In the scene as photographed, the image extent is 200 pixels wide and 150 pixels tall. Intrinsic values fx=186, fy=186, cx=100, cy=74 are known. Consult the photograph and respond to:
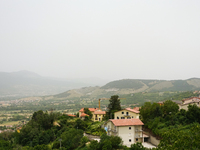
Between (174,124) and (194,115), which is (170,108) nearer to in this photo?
(174,124)

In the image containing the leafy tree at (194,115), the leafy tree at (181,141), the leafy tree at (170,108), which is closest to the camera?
the leafy tree at (181,141)

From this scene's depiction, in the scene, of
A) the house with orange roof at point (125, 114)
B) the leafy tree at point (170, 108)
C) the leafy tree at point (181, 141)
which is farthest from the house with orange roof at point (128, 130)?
the leafy tree at point (181, 141)

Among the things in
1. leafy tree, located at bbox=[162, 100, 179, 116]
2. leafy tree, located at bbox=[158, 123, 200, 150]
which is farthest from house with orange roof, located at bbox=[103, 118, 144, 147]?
leafy tree, located at bbox=[158, 123, 200, 150]

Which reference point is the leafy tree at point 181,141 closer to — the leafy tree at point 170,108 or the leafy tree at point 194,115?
the leafy tree at point 194,115

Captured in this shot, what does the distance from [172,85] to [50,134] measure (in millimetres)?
155003

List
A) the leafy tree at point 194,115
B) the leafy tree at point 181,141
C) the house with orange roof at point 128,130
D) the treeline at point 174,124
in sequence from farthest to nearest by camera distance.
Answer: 1. the house with orange roof at point 128,130
2. the leafy tree at point 194,115
3. the treeline at point 174,124
4. the leafy tree at point 181,141

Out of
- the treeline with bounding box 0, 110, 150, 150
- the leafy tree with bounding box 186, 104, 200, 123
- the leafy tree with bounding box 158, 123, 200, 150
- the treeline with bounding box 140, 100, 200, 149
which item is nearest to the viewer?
the leafy tree with bounding box 158, 123, 200, 150

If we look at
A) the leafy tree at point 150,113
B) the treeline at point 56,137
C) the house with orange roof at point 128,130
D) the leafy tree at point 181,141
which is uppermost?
the leafy tree at point 181,141

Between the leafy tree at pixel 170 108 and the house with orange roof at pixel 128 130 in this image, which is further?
the leafy tree at pixel 170 108

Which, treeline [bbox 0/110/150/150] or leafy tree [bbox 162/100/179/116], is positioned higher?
leafy tree [bbox 162/100/179/116]

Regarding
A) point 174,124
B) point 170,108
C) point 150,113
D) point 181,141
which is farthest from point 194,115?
point 181,141

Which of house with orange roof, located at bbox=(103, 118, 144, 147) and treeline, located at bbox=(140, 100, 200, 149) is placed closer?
treeline, located at bbox=(140, 100, 200, 149)

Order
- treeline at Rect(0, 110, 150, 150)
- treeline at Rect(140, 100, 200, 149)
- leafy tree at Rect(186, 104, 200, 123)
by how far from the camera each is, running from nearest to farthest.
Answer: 1. treeline at Rect(140, 100, 200, 149)
2. treeline at Rect(0, 110, 150, 150)
3. leafy tree at Rect(186, 104, 200, 123)

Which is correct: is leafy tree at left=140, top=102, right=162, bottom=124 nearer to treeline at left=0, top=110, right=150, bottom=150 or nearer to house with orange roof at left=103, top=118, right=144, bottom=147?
house with orange roof at left=103, top=118, right=144, bottom=147
